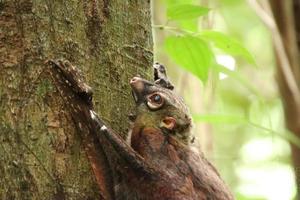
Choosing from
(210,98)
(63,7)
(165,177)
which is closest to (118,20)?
(63,7)

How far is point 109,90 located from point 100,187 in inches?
17.0

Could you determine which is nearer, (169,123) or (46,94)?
(46,94)

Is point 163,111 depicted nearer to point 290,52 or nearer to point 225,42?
point 225,42

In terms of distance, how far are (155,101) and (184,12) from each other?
528mm

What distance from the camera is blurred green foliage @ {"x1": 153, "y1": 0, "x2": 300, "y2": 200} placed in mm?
3145

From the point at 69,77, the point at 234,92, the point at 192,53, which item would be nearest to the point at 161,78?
the point at 192,53

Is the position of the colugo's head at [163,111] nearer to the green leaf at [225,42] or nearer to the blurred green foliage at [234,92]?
Result: the blurred green foliage at [234,92]

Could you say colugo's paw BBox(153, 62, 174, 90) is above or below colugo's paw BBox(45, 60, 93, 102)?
below

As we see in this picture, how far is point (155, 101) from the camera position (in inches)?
116

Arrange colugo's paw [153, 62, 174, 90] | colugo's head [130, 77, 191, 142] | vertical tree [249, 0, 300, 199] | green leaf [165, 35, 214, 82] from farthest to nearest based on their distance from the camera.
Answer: vertical tree [249, 0, 300, 199]
colugo's paw [153, 62, 174, 90]
green leaf [165, 35, 214, 82]
colugo's head [130, 77, 191, 142]

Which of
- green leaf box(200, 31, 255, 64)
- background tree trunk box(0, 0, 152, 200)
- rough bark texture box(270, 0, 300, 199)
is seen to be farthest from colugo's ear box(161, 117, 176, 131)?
rough bark texture box(270, 0, 300, 199)

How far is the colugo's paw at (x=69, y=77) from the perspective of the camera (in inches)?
94.6

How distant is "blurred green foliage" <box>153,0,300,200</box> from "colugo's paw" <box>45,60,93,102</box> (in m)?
0.80

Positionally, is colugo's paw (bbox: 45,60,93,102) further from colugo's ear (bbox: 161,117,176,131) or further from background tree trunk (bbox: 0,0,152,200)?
colugo's ear (bbox: 161,117,176,131)
